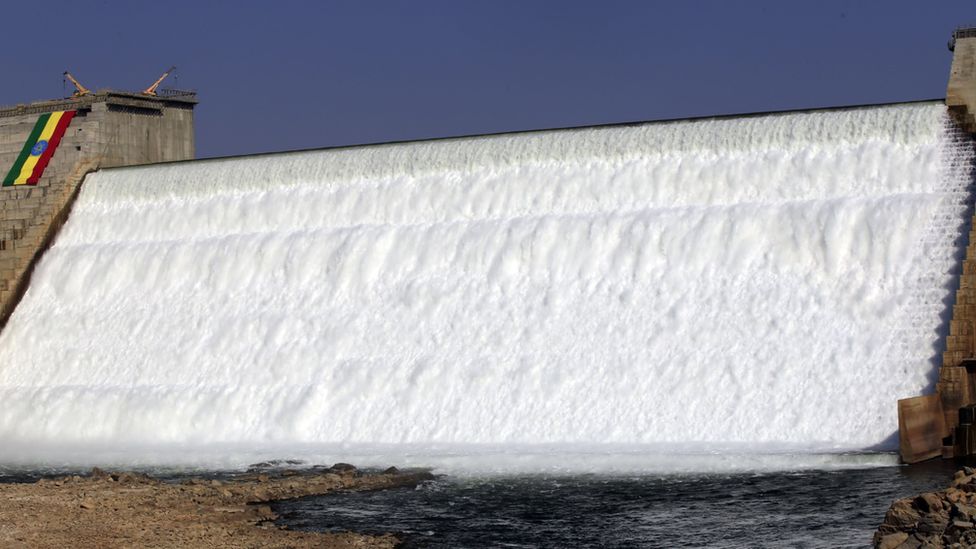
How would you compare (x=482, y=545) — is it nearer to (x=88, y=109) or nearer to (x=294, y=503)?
(x=294, y=503)

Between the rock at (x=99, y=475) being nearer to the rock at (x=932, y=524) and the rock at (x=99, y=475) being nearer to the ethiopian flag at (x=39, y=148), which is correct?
the rock at (x=932, y=524)

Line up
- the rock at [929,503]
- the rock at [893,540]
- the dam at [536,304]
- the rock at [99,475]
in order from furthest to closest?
the dam at [536,304]
the rock at [99,475]
the rock at [893,540]
the rock at [929,503]

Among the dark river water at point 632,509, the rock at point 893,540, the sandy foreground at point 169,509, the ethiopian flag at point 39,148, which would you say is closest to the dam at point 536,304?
the dark river water at point 632,509

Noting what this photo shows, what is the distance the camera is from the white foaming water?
31000mm

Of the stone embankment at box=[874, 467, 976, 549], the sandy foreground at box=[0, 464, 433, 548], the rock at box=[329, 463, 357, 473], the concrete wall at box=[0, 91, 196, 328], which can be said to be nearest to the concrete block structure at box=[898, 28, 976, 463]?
the stone embankment at box=[874, 467, 976, 549]

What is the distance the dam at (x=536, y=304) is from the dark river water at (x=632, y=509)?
1.84 meters

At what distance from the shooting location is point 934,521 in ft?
63.0

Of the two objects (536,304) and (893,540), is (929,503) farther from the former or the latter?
(536,304)

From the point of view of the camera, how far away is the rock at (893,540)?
19.5 metres

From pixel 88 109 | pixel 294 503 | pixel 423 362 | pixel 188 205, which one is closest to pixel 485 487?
pixel 294 503

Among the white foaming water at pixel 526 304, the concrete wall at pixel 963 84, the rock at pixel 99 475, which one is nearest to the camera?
the rock at pixel 99 475

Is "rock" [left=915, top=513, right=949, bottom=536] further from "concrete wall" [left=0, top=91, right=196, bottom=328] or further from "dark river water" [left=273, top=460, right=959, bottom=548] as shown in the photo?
"concrete wall" [left=0, top=91, right=196, bottom=328]

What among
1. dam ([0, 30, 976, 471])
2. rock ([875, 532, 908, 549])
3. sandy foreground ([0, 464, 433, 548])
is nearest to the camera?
rock ([875, 532, 908, 549])

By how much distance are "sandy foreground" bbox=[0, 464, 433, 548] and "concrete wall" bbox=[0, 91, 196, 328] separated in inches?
717
